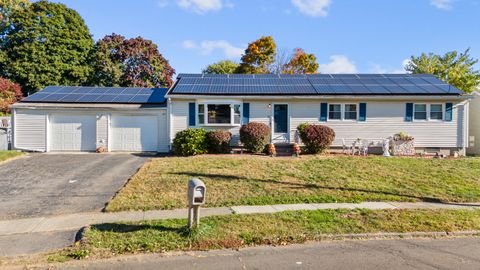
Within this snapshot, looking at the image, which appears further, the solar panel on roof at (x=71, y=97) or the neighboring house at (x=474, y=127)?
the neighboring house at (x=474, y=127)

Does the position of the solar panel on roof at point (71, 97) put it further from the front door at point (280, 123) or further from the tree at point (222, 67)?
the tree at point (222, 67)

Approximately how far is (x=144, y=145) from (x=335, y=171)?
10444 millimetres

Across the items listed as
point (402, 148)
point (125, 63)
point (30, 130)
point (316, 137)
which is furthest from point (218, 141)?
point (125, 63)

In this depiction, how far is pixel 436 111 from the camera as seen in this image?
1734cm

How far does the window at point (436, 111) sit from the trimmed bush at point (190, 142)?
1192 centimetres

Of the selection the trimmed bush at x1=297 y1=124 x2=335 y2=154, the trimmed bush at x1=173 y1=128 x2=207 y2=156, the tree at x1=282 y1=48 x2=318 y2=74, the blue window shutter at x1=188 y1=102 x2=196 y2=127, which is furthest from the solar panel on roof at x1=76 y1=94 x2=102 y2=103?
the tree at x1=282 y1=48 x2=318 y2=74

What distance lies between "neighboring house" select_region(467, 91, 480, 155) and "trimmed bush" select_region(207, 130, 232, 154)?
1419cm

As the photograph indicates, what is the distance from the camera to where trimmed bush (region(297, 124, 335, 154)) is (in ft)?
51.3

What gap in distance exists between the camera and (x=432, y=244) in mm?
5656

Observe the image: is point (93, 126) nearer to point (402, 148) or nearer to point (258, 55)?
point (402, 148)

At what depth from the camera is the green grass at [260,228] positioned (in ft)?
17.6

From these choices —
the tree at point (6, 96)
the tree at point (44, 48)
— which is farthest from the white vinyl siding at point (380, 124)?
the tree at point (44, 48)

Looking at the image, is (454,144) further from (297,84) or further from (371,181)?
(371,181)

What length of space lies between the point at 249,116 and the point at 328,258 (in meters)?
12.6
